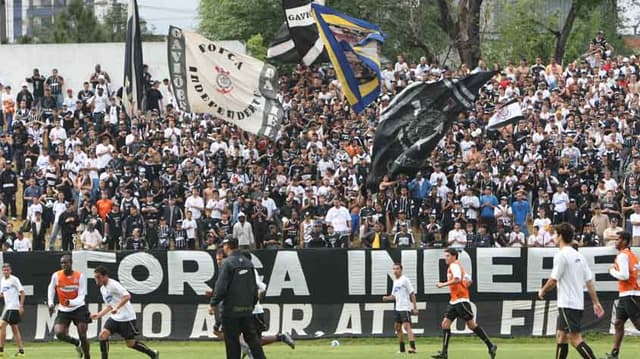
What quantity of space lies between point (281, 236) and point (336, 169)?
3217 millimetres

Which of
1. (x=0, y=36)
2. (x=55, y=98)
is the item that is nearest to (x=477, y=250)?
(x=55, y=98)

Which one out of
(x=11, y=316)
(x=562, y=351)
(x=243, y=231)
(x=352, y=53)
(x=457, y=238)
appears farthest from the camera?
(x=352, y=53)

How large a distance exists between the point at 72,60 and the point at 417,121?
18.0 meters

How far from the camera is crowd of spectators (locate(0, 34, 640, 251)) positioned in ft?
102

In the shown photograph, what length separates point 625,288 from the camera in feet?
66.7

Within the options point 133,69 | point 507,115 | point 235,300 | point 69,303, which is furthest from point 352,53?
point 235,300

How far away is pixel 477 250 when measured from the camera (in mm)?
27531

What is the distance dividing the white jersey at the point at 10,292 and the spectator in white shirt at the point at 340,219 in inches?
362

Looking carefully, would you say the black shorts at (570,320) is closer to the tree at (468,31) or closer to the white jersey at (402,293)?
the white jersey at (402,293)

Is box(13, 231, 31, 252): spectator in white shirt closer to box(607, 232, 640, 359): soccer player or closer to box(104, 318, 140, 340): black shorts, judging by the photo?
box(104, 318, 140, 340): black shorts

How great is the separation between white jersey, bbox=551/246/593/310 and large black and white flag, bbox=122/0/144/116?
20787 mm

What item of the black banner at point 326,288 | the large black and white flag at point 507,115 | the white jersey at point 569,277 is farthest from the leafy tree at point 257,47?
the white jersey at point 569,277

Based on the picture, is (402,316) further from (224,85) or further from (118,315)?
(224,85)

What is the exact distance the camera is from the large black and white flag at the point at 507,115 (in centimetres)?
3394
